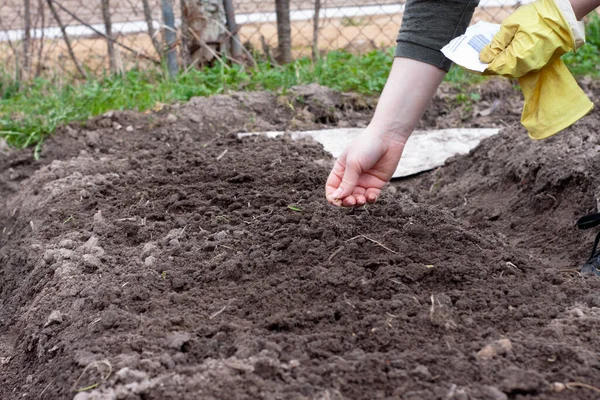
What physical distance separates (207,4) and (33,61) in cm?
215

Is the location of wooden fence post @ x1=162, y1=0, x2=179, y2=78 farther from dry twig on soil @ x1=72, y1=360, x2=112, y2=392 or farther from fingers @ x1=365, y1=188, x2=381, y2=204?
dry twig on soil @ x1=72, y1=360, x2=112, y2=392

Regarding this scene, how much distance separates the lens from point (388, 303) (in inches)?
79.7

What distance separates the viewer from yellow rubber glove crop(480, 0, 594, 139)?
2047 mm

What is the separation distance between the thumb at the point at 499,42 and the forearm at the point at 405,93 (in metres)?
0.18

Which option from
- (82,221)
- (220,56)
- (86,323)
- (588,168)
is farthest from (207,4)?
(86,323)

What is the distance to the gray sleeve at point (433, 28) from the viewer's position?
223 centimetres

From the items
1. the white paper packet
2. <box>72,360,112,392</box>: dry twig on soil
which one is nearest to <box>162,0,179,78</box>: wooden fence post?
the white paper packet

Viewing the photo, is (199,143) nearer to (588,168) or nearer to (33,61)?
(588,168)

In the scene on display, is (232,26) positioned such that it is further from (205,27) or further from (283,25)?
(283,25)

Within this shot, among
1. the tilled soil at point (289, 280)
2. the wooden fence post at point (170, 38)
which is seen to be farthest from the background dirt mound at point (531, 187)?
the wooden fence post at point (170, 38)

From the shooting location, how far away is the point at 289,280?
88.3 inches

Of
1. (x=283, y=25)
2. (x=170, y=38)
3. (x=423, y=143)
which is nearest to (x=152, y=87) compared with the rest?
(x=170, y=38)

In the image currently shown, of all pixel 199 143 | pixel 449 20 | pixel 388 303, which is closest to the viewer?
A: pixel 388 303

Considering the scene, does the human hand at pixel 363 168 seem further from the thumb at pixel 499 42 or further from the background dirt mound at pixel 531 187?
the background dirt mound at pixel 531 187
